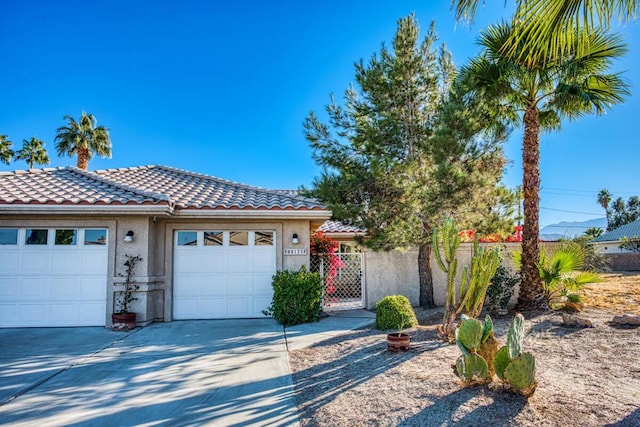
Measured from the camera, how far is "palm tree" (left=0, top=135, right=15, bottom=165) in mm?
32844

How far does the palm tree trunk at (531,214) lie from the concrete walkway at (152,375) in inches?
194

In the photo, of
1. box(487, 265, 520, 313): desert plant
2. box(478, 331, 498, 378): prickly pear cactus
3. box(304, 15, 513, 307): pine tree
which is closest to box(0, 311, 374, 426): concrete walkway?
box(478, 331, 498, 378): prickly pear cactus

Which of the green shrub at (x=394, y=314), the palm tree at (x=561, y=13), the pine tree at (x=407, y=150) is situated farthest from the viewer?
the pine tree at (x=407, y=150)

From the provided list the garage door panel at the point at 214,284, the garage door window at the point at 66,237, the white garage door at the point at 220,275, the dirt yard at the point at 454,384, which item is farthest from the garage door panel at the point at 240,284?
the garage door window at the point at 66,237

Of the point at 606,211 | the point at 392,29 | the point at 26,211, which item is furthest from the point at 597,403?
the point at 606,211

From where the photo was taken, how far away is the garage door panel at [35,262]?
10711 millimetres

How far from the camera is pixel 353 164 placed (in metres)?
12.7

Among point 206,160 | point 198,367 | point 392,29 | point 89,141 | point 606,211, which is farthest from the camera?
point 606,211

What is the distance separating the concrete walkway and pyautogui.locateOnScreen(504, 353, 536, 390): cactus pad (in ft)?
8.49

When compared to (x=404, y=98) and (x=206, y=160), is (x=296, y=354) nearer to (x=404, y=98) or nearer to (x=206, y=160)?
(x=404, y=98)

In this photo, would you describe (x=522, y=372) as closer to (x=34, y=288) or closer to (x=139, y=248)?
(x=139, y=248)

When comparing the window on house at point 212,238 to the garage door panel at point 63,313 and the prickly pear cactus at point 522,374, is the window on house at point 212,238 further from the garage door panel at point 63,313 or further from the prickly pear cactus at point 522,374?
the prickly pear cactus at point 522,374

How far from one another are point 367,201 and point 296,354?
591cm

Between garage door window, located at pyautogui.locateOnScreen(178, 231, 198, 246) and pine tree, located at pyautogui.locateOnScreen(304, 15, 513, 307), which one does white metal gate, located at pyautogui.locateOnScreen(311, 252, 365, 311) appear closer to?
pine tree, located at pyautogui.locateOnScreen(304, 15, 513, 307)
